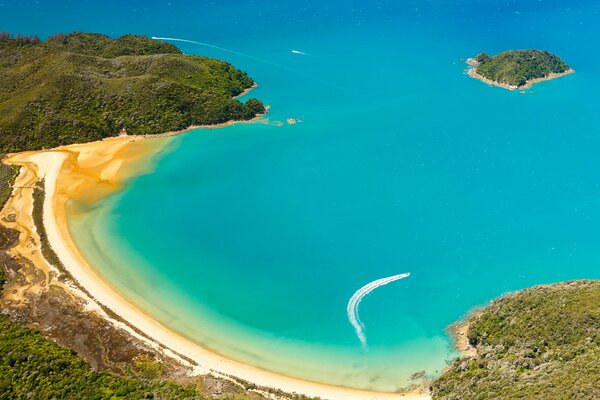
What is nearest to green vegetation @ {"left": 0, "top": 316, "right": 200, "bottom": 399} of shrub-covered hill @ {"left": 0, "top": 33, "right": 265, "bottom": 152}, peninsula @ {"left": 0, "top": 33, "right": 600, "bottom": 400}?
peninsula @ {"left": 0, "top": 33, "right": 600, "bottom": 400}

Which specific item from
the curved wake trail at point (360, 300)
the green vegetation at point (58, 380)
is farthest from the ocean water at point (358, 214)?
the green vegetation at point (58, 380)

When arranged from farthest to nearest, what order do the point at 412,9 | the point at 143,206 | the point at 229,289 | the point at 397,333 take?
the point at 412,9
the point at 143,206
the point at 229,289
the point at 397,333

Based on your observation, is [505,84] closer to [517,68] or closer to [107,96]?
[517,68]

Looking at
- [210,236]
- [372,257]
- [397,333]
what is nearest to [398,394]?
[397,333]

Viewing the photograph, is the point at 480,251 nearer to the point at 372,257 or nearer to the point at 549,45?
the point at 372,257

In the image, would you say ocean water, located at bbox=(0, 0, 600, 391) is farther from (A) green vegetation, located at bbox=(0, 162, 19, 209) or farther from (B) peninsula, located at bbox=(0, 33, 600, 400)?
(A) green vegetation, located at bbox=(0, 162, 19, 209)

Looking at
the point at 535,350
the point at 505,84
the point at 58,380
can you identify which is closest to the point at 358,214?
the point at 535,350
